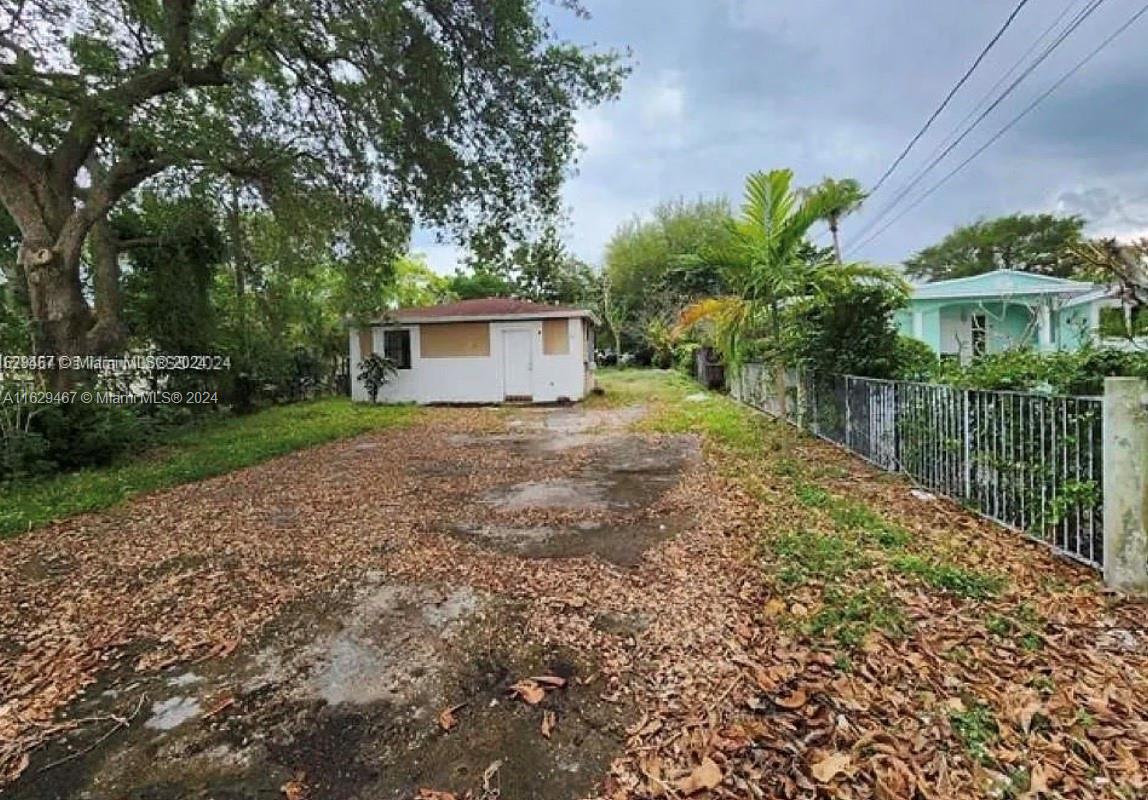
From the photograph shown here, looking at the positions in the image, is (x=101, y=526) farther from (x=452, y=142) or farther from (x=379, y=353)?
(x=379, y=353)

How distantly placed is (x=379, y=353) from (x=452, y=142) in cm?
839

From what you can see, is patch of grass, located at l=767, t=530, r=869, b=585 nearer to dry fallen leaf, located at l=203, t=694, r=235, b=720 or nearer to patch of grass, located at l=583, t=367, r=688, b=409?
dry fallen leaf, located at l=203, t=694, r=235, b=720

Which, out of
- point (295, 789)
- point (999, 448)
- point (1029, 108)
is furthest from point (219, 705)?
point (1029, 108)

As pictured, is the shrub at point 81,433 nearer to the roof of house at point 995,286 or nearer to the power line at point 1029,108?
the power line at point 1029,108

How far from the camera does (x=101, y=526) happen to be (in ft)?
17.1

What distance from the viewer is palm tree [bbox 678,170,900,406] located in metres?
7.30

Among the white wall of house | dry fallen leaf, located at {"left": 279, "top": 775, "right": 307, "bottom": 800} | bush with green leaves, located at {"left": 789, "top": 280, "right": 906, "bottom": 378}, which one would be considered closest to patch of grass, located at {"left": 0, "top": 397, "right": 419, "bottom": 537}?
the white wall of house

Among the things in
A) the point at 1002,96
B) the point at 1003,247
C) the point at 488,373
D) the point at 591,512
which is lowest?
the point at 591,512

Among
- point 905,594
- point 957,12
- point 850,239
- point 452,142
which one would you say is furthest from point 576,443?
point 850,239

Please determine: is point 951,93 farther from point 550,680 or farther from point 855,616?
point 550,680

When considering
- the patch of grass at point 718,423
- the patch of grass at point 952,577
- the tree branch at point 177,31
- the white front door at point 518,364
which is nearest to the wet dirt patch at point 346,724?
the patch of grass at point 952,577

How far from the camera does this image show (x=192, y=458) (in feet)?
26.9

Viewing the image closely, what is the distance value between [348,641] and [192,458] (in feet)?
21.7

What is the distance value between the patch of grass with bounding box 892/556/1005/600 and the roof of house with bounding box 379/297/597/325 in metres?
11.8
